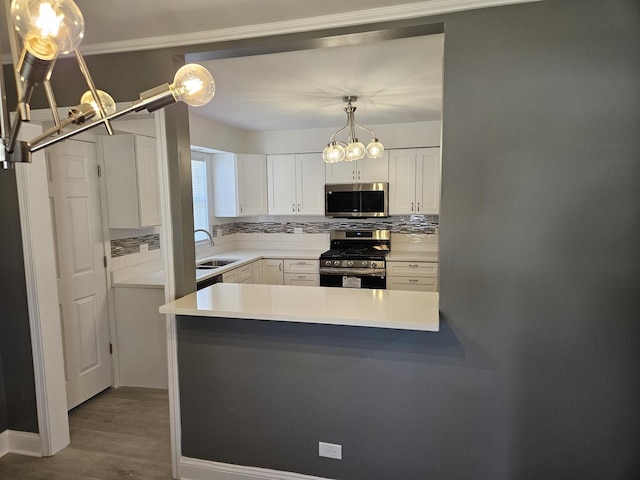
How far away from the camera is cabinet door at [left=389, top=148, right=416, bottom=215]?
15.1 feet

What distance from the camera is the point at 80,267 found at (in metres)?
3.17

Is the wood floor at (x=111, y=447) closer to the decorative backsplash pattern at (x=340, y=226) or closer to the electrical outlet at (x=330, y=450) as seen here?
the electrical outlet at (x=330, y=450)

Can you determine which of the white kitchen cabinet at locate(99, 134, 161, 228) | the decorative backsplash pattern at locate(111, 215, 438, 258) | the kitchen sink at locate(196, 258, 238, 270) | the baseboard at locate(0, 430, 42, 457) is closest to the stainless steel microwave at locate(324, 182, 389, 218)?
the decorative backsplash pattern at locate(111, 215, 438, 258)

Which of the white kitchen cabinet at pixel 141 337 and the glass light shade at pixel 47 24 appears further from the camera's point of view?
the white kitchen cabinet at pixel 141 337

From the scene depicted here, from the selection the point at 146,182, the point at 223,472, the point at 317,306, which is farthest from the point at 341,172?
the point at 223,472

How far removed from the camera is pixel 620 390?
1769mm

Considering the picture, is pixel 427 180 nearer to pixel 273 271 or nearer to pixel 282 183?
pixel 282 183

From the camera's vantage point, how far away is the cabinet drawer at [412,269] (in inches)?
177

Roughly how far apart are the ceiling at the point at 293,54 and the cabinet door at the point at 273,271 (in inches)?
67.4

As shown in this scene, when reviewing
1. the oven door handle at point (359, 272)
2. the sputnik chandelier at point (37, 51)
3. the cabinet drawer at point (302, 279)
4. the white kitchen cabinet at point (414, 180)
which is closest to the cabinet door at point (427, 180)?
the white kitchen cabinet at point (414, 180)

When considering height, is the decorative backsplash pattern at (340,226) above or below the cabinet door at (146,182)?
below

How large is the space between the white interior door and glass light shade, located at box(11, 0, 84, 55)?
98.5 inches

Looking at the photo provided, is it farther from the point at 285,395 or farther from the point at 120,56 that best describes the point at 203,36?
the point at 285,395

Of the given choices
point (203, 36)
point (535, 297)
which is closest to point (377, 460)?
point (535, 297)
